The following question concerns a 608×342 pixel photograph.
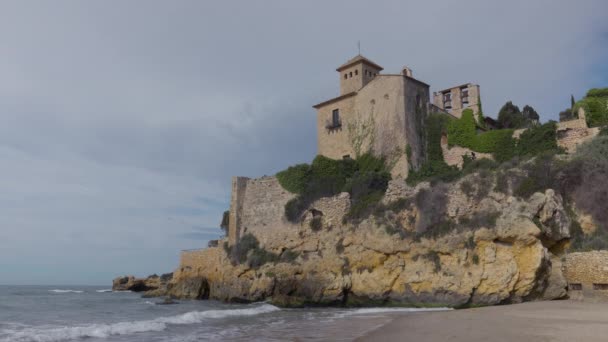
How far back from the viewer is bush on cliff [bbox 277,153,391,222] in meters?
26.0

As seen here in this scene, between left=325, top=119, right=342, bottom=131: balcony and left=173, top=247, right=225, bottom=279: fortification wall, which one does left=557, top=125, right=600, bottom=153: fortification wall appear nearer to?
left=325, top=119, right=342, bottom=131: balcony

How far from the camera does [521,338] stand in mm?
9008

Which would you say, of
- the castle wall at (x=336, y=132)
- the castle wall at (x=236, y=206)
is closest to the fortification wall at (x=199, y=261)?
the castle wall at (x=236, y=206)

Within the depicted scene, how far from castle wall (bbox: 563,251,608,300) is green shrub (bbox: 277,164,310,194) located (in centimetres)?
1535

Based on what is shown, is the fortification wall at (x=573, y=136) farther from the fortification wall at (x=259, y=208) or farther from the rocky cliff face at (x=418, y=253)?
the fortification wall at (x=259, y=208)

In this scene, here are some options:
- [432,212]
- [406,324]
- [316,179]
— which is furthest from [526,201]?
[316,179]

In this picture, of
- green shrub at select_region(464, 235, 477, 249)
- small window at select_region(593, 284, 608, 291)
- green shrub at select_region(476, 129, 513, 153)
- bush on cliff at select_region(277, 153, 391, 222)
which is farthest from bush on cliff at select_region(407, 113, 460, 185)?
small window at select_region(593, 284, 608, 291)

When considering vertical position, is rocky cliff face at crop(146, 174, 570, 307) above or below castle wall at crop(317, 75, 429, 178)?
below

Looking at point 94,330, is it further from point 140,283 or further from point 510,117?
point 140,283

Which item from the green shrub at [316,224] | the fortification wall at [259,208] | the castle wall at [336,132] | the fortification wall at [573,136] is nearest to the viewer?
the fortification wall at [573,136]

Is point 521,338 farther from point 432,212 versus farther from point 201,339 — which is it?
point 432,212

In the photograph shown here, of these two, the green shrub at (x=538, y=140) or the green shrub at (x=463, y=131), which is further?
the green shrub at (x=463, y=131)

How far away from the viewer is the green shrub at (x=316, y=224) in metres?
25.6

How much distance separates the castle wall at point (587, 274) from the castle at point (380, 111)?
39.3 ft
